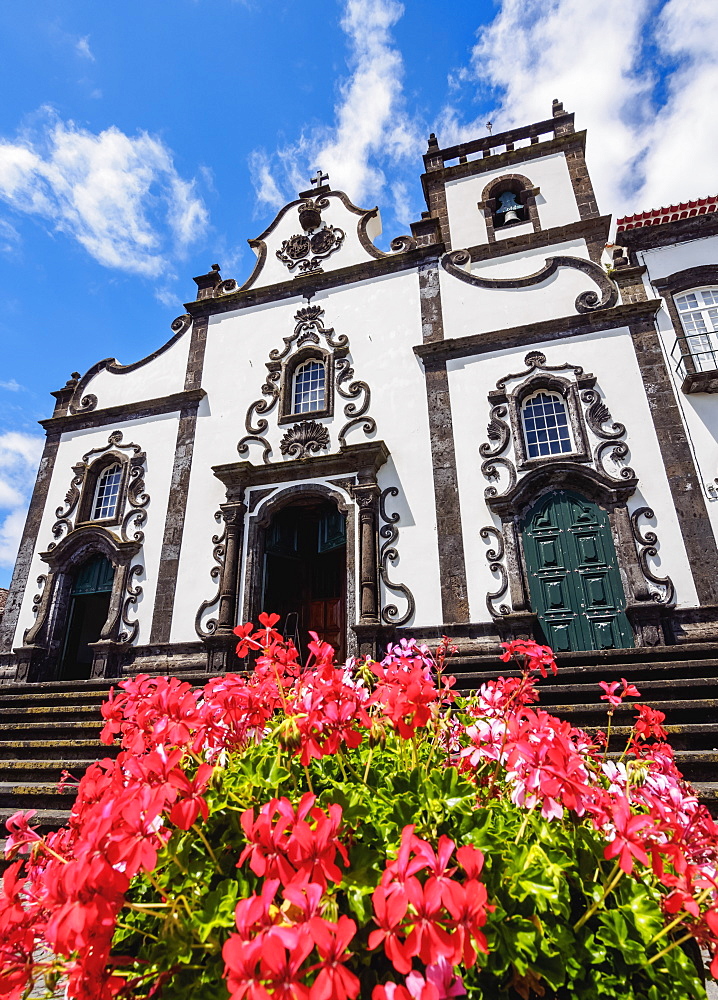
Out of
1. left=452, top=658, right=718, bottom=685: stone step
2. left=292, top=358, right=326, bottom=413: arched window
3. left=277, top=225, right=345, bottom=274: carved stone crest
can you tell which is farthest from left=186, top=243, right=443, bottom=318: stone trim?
left=452, top=658, right=718, bottom=685: stone step

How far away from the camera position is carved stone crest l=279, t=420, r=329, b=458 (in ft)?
34.8

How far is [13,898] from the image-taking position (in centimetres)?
116

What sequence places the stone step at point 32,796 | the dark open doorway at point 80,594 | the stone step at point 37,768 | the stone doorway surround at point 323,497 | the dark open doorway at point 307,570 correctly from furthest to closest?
the dark open doorway at point 80,594 → the dark open doorway at point 307,570 → the stone doorway surround at point 323,497 → the stone step at point 37,768 → the stone step at point 32,796

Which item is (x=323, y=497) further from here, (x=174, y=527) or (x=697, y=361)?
(x=697, y=361)

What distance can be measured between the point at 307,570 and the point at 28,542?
6.38 m

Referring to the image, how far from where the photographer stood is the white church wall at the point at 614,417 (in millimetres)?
8094

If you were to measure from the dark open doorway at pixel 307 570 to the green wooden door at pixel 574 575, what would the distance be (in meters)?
3.52

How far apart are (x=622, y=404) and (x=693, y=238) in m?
3.67

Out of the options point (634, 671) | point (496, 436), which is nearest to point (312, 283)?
point (496, 436)

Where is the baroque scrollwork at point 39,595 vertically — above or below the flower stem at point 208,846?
above

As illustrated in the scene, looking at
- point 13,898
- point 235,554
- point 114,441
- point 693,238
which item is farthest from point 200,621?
point 693,238

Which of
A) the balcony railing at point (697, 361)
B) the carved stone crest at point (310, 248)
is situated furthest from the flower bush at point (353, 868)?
the carved stone crest at point (310, 248)

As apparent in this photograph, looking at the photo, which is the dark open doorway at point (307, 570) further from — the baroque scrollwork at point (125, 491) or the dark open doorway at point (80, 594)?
the dark open doorway at point (80, 594)

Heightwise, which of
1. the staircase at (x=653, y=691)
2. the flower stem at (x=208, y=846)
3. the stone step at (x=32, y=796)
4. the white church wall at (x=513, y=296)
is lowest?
the stone step at (x=32, y=796)
